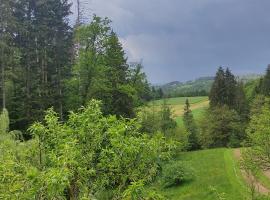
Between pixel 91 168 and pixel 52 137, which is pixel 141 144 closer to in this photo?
pixel 91 168

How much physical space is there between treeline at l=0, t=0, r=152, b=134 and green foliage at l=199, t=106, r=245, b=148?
54.6 feet

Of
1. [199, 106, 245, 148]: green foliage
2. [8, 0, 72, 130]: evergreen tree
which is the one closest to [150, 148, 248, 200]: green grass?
[199, 106, 245, 148]: green foliage

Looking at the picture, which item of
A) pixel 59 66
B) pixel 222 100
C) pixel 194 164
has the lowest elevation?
pixel 194 164

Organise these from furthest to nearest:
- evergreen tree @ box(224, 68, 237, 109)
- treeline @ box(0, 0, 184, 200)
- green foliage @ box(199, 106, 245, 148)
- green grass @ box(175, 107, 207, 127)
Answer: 1. green grass @ box(175, 107, 207, 127)
2. evergreen tree @ box(224, 68, 237, 109)
3. green foliage @ box(199, 106, 245, 148)
4. treeline @ box(0, 0, 184, 200)

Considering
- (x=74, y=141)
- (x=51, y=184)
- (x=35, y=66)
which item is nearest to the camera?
(x=51, y=184)

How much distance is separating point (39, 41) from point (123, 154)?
4697 centimetres

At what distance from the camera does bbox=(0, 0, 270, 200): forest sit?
326 inches

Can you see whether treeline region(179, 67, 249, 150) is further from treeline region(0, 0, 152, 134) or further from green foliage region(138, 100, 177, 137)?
treeline region(0, 0, 152, 134)

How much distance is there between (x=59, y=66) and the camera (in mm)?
52156

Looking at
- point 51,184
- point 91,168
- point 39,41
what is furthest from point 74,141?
point 39,41

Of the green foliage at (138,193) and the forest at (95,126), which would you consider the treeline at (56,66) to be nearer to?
the forest at (95,126)

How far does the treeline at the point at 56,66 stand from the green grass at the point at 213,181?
9.47 metres

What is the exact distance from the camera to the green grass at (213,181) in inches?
1417

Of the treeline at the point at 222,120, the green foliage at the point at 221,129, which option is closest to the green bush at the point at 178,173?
the treeline at the point at 222,120
